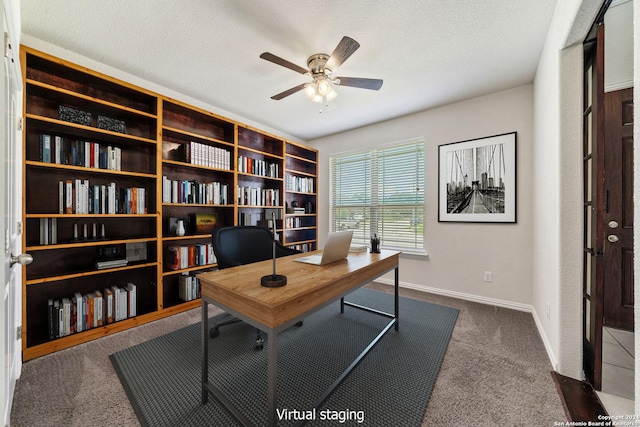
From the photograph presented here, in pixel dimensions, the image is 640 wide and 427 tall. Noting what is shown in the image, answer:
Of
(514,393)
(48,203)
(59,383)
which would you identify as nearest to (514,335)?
(514,393)

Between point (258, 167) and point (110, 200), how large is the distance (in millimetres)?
1782

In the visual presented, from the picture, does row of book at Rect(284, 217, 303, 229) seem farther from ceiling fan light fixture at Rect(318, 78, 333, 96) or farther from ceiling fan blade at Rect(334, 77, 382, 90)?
ceiling fan blade at Rect(334, 77, 382, 90)

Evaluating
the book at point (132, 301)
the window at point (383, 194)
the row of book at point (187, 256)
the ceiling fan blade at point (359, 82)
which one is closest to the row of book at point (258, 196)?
the row of book at point (187, 256)

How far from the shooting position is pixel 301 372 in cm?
170

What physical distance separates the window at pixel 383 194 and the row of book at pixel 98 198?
2.85 m

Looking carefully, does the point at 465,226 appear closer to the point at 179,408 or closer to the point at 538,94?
the point at 538,94

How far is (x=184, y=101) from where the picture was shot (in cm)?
300

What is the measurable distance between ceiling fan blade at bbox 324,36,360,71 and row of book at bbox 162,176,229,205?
1997mm

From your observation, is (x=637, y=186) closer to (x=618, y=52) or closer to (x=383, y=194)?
(x=618, y=52)

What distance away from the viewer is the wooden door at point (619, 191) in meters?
1.86

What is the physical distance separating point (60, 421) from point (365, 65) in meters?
3.27

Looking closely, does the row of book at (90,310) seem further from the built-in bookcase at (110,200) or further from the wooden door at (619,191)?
the wooden door at (619,191)

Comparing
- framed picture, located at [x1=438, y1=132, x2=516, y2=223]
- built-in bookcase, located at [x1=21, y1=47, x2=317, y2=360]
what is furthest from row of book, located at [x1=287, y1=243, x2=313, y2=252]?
framed picture, located at [x1=438, y1=132, x2=516, y2=223]

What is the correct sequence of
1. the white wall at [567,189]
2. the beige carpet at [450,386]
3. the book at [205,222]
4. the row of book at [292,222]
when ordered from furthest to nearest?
the row of book at [292,222], the book at [205,222], the white wall at [567,189], the beige carpet at [450,386]
